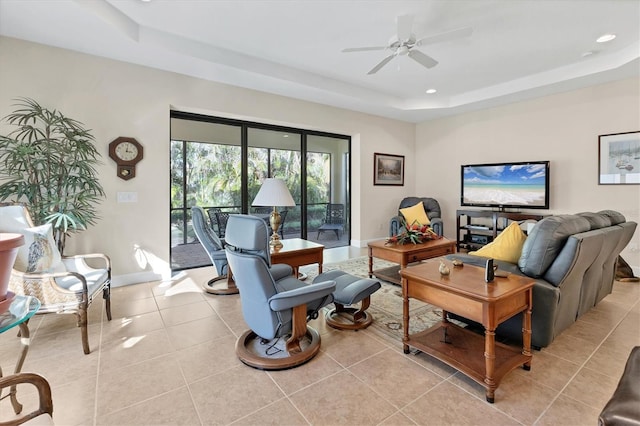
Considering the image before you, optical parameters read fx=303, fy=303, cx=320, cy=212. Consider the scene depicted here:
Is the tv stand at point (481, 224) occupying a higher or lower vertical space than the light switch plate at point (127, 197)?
lower

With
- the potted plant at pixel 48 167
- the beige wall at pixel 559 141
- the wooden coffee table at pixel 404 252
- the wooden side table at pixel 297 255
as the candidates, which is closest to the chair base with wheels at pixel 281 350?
the wooden side table at pixel 297 255

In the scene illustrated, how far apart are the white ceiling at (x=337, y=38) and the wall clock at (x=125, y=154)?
101cm

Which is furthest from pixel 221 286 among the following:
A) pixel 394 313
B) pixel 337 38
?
pixel 337 38

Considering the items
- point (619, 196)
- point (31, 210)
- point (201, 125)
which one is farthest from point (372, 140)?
point (31, 210)

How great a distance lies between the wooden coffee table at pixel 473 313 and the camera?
1.77 m

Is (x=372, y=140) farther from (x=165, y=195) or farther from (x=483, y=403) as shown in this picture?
(x=483, y=403)

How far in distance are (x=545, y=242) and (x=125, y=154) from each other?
450cm

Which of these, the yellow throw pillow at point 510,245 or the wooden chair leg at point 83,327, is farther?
the yellow throw pillow at point 510,245

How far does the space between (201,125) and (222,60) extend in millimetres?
1187

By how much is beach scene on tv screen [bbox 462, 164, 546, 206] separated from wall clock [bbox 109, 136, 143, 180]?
5.71 meters

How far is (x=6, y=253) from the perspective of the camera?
1.06 m

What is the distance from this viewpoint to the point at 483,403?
5.74 feet

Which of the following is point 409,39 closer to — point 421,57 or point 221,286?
point 421,57

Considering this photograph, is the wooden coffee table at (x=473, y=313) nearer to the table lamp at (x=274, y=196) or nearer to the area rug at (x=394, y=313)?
the area rug at (x=394, y=313)
